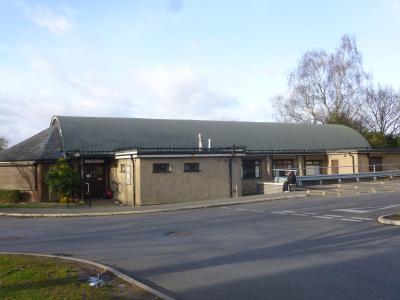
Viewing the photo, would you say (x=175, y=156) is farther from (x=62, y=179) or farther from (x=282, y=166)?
(x=282, y=166)

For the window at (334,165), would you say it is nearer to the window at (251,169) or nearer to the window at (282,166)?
the window at (282,166)

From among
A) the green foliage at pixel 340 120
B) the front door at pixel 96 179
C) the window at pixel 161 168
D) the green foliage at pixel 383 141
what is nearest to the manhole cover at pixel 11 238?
the window at pixel 161 168

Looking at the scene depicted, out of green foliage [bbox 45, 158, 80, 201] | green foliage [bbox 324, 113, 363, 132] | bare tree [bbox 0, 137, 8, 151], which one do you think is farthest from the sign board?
bare tree [bbox 0, 137, 8, 151]

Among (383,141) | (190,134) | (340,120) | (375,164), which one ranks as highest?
(340,120)

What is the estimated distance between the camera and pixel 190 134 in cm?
3875

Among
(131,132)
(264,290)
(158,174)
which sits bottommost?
(264,290)

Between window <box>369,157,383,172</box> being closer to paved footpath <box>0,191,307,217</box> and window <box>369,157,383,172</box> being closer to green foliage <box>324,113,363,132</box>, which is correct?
paved footpath <box>0,191,307,217</box>

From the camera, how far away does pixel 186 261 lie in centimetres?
1077

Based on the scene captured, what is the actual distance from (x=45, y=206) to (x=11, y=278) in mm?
20511

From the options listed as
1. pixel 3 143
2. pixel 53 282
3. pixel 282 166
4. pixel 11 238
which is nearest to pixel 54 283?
pixel 53 282

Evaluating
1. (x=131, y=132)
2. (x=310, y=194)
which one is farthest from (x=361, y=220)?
(x=131, y=132)

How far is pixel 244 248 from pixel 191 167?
17.2 metres

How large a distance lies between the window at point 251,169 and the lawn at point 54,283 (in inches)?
1050

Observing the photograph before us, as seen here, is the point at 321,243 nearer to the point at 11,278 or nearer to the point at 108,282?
the point at 108,282
